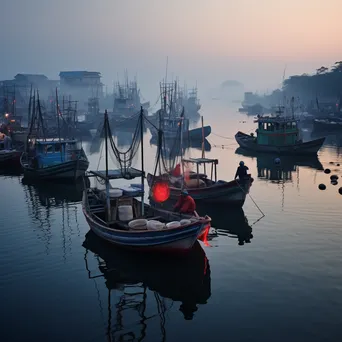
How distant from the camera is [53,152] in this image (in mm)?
35094

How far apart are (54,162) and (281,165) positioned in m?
22.0

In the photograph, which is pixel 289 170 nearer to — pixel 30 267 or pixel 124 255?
pixel 124 255

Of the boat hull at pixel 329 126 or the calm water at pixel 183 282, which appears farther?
the boat hull at pixel 329 126

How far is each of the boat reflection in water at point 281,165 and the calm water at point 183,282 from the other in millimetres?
10653

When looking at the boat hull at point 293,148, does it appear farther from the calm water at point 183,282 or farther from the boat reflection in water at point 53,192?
the boat reflection in water at point 53,192

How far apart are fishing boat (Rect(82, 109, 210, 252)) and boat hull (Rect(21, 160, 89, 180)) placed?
33.2 feet

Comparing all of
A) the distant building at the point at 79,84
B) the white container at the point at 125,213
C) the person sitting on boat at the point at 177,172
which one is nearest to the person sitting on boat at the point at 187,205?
the white container at the point at 125,213

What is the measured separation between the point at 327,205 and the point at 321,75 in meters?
119

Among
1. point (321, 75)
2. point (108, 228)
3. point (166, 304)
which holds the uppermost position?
point (321, 75)

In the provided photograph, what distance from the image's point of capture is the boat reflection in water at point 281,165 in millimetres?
34969

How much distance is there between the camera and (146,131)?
9581 centimetres

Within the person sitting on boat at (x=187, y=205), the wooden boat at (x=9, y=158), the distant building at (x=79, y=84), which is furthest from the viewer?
the distant building at (x=79, y=84)

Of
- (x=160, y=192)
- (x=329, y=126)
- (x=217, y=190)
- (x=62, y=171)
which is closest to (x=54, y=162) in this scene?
(x=62, y=171)

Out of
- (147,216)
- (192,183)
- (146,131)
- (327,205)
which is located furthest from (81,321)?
(146,131)
